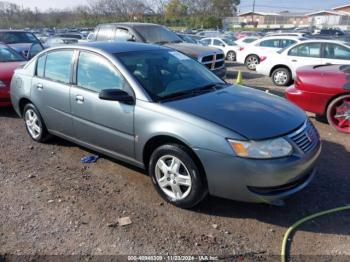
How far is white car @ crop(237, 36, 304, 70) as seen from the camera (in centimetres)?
1376

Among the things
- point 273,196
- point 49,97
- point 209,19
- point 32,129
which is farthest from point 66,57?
point 209,19

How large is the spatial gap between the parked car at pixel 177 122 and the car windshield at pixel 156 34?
4.97m

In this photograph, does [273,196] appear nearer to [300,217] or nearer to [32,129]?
[300,217]

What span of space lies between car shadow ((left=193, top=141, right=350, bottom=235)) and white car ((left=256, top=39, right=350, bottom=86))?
650 cm

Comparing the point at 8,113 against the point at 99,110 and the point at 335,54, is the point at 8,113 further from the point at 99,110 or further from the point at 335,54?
the point at 335,54

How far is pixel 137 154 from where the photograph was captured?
380cm

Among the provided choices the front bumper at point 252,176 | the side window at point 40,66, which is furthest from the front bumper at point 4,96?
the front bumper at point 252,176

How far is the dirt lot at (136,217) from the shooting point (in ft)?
9.91

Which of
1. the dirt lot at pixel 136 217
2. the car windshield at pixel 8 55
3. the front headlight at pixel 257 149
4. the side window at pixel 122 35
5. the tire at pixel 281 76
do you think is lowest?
the dirt lot at pixel 136 217

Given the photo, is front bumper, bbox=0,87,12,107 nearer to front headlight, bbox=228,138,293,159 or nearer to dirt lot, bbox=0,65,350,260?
dirt lot, bbox=0,65,350,260

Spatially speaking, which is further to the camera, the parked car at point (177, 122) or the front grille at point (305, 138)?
the front grille at point (305, 138)

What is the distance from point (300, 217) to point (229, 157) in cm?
106

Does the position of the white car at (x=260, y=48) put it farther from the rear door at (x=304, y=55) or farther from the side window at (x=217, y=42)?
the side window at (x=217, y=42)

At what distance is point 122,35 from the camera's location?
32.0 ft
